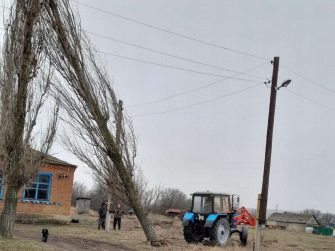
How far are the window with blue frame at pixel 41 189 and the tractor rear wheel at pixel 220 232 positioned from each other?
418 inches

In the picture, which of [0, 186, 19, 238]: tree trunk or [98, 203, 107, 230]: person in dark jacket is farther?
[98, 203, 107, 230]: person in dark jacket

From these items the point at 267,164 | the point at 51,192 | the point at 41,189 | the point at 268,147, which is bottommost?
the point at 51,192

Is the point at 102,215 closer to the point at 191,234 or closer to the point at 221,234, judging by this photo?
the point at 191,234

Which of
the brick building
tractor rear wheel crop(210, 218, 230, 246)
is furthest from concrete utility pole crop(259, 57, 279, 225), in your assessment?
the brick building

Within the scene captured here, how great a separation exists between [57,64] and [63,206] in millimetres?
13496

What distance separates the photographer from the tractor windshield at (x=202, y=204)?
67.7 ft

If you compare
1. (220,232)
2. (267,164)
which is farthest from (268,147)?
(220,232)

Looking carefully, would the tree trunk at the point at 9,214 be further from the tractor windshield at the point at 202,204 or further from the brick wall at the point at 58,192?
the brick wall at the point at 58,192

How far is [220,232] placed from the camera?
19906 mm

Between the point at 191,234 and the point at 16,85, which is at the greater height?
the point at 16,85

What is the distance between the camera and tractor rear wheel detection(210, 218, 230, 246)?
19.5 metres

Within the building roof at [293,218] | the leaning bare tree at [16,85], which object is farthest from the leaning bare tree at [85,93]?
the building roof at [293,218]

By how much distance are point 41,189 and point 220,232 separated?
36.0ft

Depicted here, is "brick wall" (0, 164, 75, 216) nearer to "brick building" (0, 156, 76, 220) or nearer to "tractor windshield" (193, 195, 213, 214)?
"brick building" (0, 156, 76, 220)
